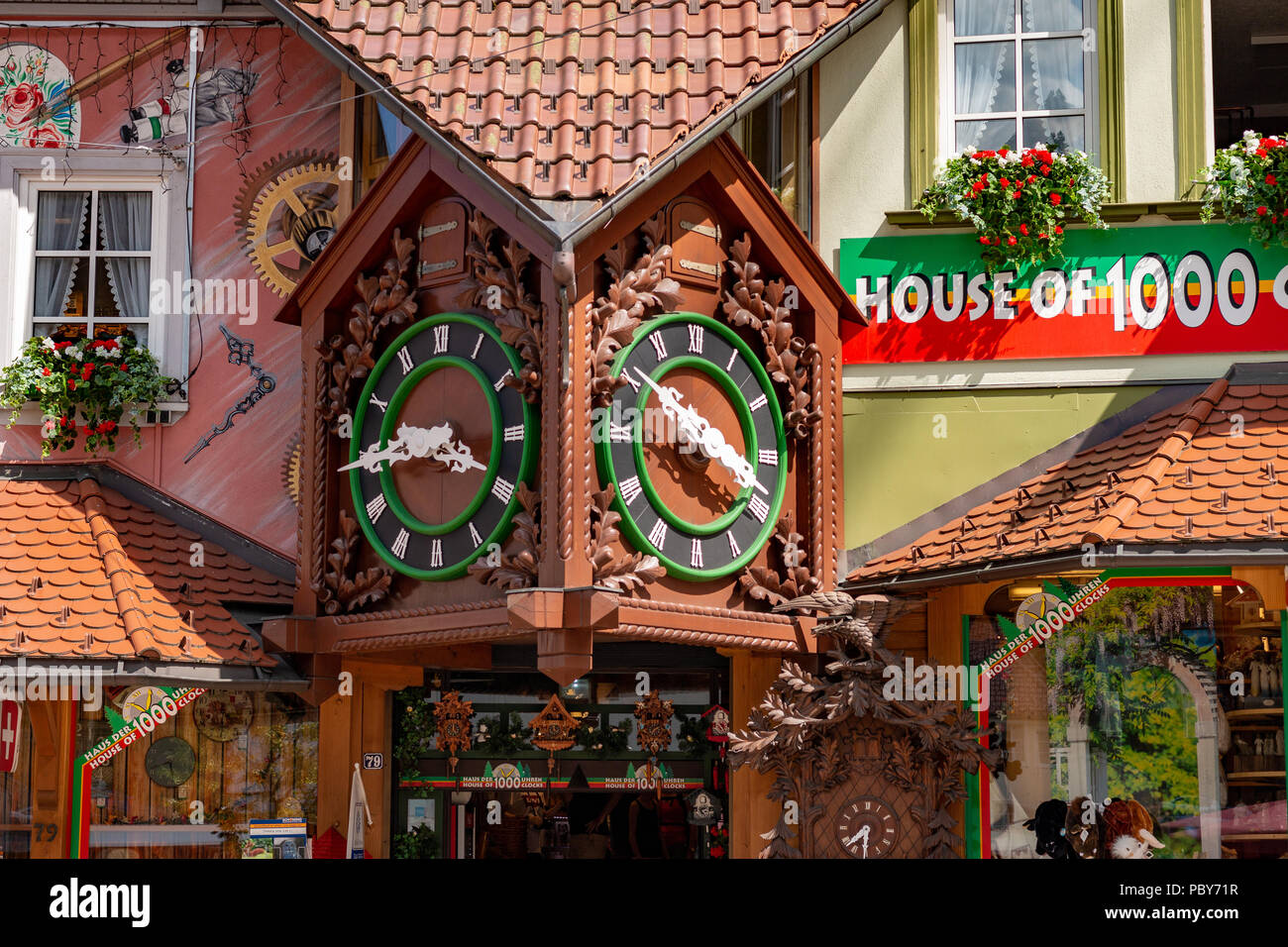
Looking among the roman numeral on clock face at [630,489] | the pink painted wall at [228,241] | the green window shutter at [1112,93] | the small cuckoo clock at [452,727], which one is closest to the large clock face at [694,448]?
the roman numeral on clock face at [630,489]

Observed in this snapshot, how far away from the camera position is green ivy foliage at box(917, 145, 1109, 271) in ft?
37.4

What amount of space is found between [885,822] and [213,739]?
4398 mm

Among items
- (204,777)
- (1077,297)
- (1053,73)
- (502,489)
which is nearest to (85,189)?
(204,777)

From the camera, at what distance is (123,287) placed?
42.6ft

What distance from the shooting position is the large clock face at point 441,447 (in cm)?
1059

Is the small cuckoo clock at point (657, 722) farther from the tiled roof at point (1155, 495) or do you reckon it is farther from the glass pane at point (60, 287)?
the glass pane at point (60, 287)

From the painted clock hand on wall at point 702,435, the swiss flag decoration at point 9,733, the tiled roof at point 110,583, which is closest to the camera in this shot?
the painted clock hand on wall at point 702,435

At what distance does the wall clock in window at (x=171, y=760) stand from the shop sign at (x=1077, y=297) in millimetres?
4901

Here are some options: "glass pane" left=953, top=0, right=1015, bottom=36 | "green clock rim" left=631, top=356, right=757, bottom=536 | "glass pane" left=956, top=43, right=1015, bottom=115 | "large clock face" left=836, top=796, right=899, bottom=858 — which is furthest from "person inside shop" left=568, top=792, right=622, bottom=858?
"glass pane" left=953, top=0, right=1015, bottom=36

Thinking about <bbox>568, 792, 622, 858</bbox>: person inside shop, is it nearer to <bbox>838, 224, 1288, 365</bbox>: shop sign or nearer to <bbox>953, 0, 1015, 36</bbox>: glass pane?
<bbox>838, 224, 1288, 365</bbox>: shop sign

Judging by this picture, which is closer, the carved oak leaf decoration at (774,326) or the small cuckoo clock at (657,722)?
the carved oak leaf decoration at (774,326)

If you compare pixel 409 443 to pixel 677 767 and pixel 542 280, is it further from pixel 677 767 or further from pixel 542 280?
pixel 677 767

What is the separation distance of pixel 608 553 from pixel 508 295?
1.60 meters

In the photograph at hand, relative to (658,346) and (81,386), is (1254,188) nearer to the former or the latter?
(658,346)
